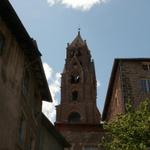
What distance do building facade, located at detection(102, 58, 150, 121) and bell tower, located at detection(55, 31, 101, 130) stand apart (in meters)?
17.1

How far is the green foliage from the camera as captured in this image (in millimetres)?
16859

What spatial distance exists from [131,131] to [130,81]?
11039 mm

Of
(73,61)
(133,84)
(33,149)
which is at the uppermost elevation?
(73,61)

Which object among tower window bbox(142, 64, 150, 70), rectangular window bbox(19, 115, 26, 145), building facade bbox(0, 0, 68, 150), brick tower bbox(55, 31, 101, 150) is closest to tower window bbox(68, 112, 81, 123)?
brick tower bbox(55, 31, 101, 150)

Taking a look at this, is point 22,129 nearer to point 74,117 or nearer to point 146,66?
point 146,66

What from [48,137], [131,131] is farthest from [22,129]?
[48,137]

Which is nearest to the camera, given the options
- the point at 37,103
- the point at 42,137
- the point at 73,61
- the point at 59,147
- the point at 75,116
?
the point at 37,103

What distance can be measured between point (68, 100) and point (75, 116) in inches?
117

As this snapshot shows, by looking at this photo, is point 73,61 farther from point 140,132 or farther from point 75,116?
point 140,132

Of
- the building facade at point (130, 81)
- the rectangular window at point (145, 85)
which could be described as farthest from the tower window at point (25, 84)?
the rectangular window at point (145, 85)

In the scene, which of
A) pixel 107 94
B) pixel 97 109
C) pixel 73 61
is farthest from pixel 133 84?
pixel 73 61

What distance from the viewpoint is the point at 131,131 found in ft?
56.8

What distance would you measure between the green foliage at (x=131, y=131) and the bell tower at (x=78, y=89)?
89.4 feet

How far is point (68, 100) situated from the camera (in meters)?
53.3
